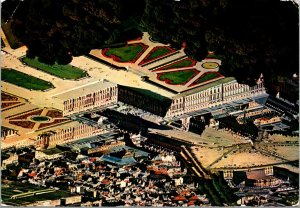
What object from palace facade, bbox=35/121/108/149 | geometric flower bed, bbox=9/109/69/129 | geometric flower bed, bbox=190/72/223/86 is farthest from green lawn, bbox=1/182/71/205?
geometric flower bed, bbox=190/72/223/86

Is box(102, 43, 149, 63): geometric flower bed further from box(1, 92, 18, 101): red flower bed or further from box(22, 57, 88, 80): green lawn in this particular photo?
box(1, 92, 18, 101): red flower bed

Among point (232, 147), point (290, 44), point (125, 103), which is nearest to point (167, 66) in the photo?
point (125, 103)

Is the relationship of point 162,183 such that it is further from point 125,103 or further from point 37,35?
point 37,35

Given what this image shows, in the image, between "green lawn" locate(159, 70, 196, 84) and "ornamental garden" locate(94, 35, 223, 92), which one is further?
"green lawn" locate(159, 70, 196, 84)

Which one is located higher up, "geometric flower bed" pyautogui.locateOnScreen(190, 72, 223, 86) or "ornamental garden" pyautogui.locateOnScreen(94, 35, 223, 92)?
"ornamental garden" pyautogui.locateOnScreen(94, 35, 223, 92)

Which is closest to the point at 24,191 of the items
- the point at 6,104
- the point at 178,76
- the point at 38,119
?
the point at 38,119

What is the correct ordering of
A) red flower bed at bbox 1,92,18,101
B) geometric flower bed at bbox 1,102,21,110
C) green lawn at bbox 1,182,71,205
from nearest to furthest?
red flower bed at bbox 1,92,18,101 < geometric flower bed at bbox 1,102,21,110 < green lawn at bbox 1,182,71,205
